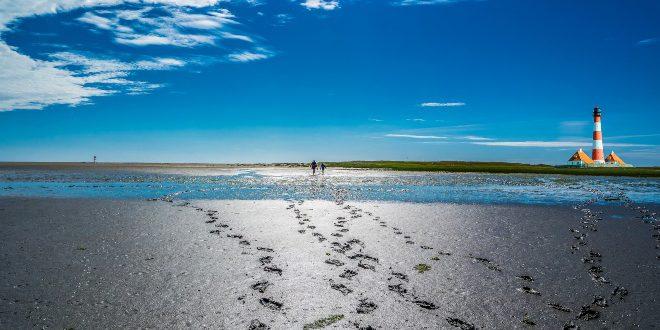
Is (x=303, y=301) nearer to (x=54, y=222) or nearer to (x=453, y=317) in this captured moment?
(x=453, y=317)

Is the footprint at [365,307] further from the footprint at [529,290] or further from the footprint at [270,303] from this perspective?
the footprint at [529,290]

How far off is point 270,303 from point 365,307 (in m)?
1.62

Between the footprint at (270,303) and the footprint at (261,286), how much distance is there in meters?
0.51

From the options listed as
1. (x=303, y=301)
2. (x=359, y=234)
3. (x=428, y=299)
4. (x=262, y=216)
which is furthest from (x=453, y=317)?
(x=262, y=216)

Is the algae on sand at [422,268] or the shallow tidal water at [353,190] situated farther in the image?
the shallow tidal water at [353,190]

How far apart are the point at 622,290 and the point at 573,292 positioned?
40.2 inches

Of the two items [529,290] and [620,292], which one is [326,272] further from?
[620,292]

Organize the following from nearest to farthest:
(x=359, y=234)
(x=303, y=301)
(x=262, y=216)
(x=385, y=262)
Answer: (x=303, y=301), (x=385, y=262), (x=359, y=234), (x=262, y=216)

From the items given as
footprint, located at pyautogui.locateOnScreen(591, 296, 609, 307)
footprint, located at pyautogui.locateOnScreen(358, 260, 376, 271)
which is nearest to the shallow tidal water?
footprint, located at pyautogui.locateOnScreen(358, 260, 376, 271)

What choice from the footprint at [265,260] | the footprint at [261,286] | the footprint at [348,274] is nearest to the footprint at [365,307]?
the footprint at [348,274]

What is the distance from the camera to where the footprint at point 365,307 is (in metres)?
6.84

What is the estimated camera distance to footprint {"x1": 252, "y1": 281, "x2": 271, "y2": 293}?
7945mm

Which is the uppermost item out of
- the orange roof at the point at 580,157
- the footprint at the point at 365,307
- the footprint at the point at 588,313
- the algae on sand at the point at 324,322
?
the orange roof at the point at 580,157

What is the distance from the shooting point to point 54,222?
16.0m
